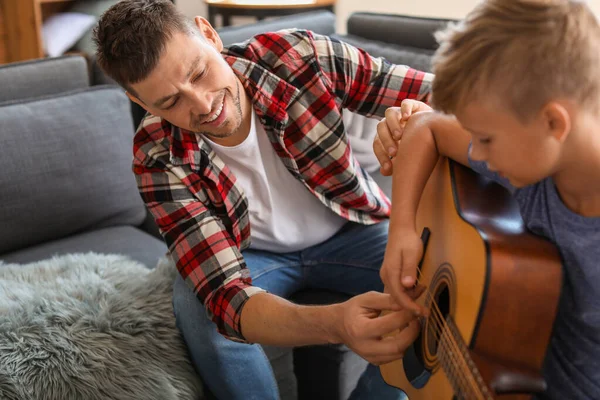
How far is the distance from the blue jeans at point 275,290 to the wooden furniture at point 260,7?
1878 mm

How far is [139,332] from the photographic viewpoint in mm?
1394

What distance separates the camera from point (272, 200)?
1525mm

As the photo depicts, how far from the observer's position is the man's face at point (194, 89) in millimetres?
1234

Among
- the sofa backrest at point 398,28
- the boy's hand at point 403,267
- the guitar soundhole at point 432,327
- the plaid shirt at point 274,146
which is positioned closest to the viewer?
the guitar soundhole at point 432,327

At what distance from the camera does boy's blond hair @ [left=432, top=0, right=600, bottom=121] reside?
0.75 metres

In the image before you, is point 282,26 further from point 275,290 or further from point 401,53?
point 275,290

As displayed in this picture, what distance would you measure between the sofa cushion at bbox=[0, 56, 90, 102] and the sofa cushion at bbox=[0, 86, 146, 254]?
0.26 feet

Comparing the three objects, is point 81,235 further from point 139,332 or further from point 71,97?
point 139,332

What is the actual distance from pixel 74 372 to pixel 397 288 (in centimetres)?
63

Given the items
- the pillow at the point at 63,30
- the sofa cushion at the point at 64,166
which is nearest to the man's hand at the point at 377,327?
the sofa cushion at the point at 64,166

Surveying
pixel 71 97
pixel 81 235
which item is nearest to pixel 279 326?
pixel 81 235

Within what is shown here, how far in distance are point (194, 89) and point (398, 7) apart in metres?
2.41

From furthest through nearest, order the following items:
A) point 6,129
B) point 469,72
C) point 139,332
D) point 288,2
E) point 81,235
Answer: point 288,2 → point 81,235 → point 6,129 → point 139,332 → point 469,72

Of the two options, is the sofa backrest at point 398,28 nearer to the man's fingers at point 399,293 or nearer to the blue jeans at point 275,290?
the blue jeans at point 275,290
